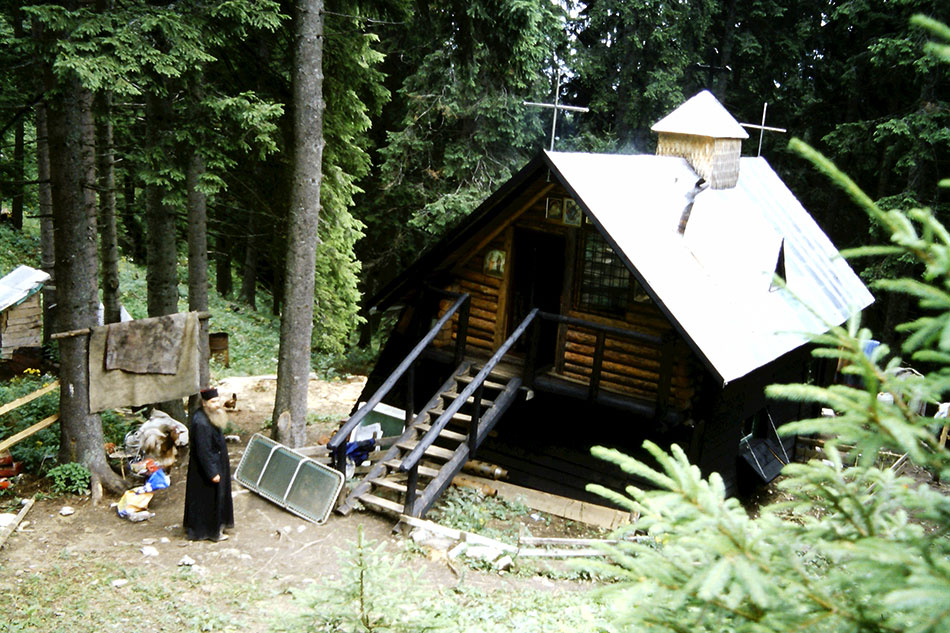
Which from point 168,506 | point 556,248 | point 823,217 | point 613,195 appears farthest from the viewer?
point 823,217

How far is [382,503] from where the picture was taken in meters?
10.5

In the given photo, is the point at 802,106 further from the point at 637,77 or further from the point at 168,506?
the point at 168,506

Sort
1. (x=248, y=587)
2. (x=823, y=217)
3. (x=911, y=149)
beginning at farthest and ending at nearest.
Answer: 1. (x=823, y=217)
2. (x=911, y=149)
3. (x=248, y=587)

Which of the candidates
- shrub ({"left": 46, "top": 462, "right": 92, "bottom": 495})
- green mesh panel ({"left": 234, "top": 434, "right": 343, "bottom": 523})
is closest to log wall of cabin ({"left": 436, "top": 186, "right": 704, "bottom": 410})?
green mesh panel ({"left": 234, "top": 434, "right": 343, "bottom": 523})

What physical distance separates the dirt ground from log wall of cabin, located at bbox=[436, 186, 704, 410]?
153 inches

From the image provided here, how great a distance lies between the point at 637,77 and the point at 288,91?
16.3 metres

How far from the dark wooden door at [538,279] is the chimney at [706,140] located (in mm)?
3471

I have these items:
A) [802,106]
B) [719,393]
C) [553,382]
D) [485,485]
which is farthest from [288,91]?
[802,106]

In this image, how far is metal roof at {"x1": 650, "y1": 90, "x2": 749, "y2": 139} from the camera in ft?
49.0

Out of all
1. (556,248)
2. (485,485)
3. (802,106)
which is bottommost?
(485,485)

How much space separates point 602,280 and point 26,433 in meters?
8.37

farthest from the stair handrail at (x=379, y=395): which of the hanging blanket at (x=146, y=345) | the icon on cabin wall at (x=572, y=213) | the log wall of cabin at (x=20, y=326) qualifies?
the log wall of cabin at (x=20, y=326)

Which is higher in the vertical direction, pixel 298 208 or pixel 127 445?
pixel 298 208

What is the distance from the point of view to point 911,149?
20.2 m
